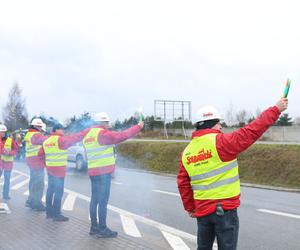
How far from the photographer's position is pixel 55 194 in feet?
28.5

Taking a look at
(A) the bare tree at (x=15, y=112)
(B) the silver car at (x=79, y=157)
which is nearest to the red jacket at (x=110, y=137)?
(B) the silver car at (x=79, y=157)

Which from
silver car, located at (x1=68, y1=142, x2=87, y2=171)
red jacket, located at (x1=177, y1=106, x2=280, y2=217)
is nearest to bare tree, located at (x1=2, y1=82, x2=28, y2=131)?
silver car, located at (x1=68, y1=142, x2=87, y2=171)

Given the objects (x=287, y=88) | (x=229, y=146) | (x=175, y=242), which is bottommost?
(x=175, y=242)

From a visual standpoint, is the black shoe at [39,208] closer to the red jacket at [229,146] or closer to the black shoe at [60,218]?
the black shoe at [60,218]

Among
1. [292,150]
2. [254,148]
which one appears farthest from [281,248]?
[254,148]

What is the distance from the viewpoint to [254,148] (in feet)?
64.5

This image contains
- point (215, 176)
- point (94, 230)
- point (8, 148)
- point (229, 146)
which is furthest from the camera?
point (8, 148)

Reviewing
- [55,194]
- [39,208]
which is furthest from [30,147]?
[55,194]

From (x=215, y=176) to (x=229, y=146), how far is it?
325 millimetres

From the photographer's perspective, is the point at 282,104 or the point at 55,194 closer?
the point at 282,104

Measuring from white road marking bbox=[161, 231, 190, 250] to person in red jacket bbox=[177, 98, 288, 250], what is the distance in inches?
103

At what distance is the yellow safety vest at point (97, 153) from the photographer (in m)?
7.12

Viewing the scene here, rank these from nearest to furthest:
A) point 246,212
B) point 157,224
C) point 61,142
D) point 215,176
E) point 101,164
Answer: point 215,176
point 101,164
point 157,224
point 61,142
point 246,212

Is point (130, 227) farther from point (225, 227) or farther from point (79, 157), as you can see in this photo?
point (79, 157)
